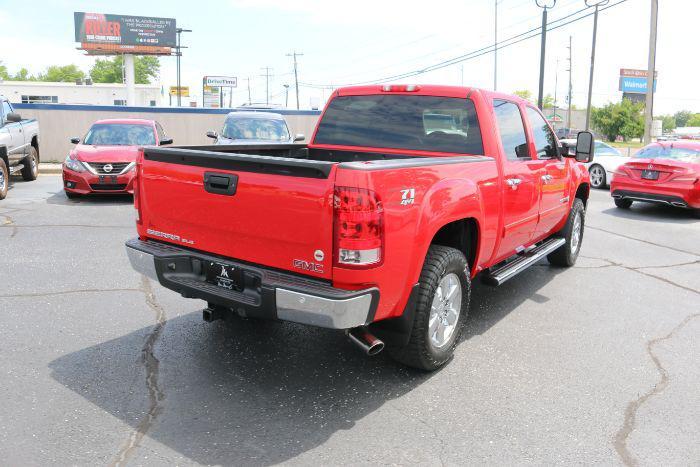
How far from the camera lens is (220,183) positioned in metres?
3.70

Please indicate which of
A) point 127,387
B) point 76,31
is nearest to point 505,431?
point 127,387

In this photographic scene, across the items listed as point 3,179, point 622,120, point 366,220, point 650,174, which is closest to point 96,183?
point 3,179

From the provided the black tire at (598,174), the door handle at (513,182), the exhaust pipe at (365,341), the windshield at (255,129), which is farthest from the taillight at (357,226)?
the black tire at (598,174)

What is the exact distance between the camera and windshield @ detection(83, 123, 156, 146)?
12.4 m

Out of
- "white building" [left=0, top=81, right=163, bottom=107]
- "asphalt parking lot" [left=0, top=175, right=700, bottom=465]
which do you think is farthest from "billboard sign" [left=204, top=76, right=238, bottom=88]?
"asphalt parking lot" [left=0, top=175, right=700, bottom=465]

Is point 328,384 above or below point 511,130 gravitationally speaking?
below

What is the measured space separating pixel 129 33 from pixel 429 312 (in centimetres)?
6311

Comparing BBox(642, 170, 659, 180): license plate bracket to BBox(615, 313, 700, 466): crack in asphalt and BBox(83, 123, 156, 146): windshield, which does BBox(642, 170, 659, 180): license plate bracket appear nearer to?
BBox(615, 313, 700, 466): crack in asphalt

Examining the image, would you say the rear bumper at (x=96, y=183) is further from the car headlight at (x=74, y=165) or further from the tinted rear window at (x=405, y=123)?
the tinted rear window at (x=405, y=123)

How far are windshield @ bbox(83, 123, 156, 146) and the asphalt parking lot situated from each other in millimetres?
6476

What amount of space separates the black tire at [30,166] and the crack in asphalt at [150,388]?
10.9m

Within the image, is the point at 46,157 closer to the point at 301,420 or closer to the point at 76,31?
the point at 301,420

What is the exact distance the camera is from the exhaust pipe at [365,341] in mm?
3637

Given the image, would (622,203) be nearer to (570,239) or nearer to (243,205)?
(570,239)
